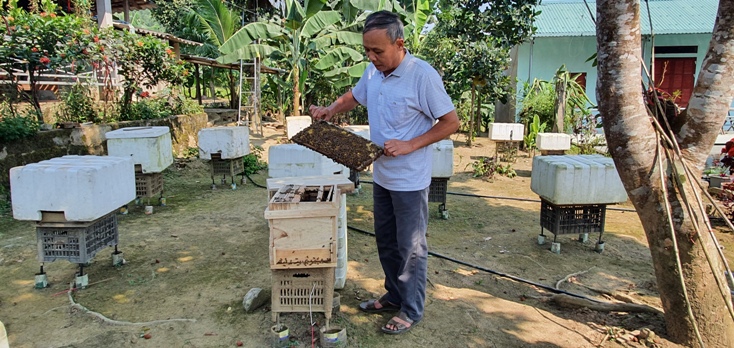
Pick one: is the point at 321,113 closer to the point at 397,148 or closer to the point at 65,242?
the point at 397,148

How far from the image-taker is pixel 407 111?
314cm

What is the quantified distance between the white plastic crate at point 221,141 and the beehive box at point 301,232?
482 centimetres

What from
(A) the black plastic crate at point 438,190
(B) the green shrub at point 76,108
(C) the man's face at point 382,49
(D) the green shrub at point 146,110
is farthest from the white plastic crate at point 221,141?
(C) the man's face at point 382,49

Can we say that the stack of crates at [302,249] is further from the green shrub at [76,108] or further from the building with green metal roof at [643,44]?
the building with green metal roof at [643,44]

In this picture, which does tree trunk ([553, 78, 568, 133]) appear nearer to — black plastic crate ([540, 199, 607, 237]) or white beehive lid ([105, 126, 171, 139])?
black plastic crate ([540, 199, 607, 237])

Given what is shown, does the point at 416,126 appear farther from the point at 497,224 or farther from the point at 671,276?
the point at 497,224

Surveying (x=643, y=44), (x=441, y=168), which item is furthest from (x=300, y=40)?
(x=643, y=44)

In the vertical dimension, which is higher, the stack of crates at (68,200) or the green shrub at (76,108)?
the green shrub at (76,108)

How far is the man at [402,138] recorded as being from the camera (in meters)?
3.01

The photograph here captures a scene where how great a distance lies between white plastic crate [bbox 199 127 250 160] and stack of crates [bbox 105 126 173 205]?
1.00 metres

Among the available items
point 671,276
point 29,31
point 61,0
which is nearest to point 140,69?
point 29,31

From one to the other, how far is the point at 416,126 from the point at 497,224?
3.72 meters

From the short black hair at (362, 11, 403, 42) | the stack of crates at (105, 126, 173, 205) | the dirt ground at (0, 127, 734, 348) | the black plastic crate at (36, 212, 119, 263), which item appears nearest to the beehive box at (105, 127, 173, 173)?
the stack of crates at (105, 126, 173, 205)

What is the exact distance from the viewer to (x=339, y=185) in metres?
3.59
